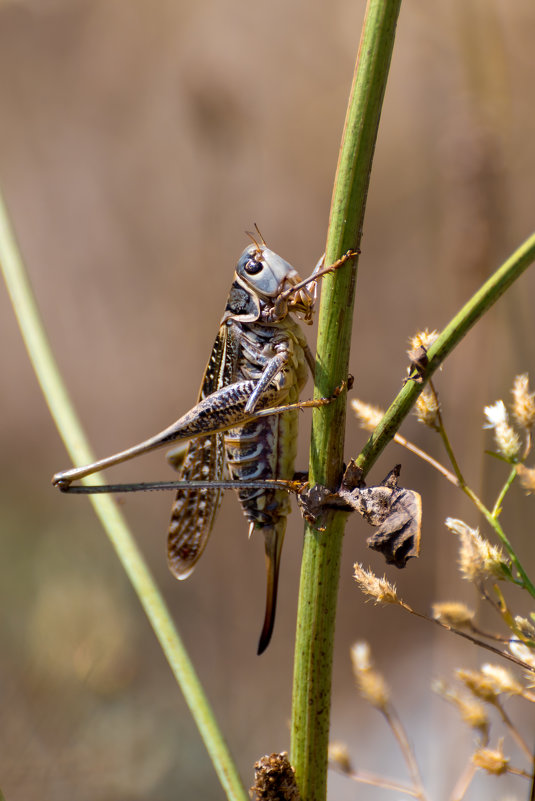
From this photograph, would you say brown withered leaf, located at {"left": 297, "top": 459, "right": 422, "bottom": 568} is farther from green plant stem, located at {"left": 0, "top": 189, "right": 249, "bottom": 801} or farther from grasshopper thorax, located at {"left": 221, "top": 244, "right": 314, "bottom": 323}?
grasshopper thorax, located at {"left": 221, "top": 244, "right": 314, "bottom": 323}

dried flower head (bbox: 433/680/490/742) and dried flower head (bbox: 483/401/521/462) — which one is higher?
dried flower head (bbox: 483/401/521/462)

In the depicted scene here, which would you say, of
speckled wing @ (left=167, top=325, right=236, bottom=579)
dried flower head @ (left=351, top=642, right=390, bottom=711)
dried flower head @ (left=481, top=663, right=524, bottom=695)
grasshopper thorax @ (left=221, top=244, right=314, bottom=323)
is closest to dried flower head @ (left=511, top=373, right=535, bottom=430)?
dried flower head @ (left=481, top=663, right=524, bottom=695)

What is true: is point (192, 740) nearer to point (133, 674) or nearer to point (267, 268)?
point (133, 674)

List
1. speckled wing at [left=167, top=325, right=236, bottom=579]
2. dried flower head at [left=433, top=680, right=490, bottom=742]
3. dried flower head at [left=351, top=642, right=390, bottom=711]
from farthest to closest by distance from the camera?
speckled wing at [left=167, top=325, right=236, bottom=579] → dried flower head at [left=351, top=642, right=390, bottom=711] → dried flower head at [left=433, top=680, right=490, bottom=742]

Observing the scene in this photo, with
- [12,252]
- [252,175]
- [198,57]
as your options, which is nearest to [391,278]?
[252,175]

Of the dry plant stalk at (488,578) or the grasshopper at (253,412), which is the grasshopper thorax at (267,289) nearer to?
the grasshopper at (253,412)

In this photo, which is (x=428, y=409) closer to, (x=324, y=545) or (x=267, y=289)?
(x=324, y=545)

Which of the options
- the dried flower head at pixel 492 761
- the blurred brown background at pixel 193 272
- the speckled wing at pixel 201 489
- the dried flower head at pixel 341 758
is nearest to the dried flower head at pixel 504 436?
the dried flower head at pixel 492 761
